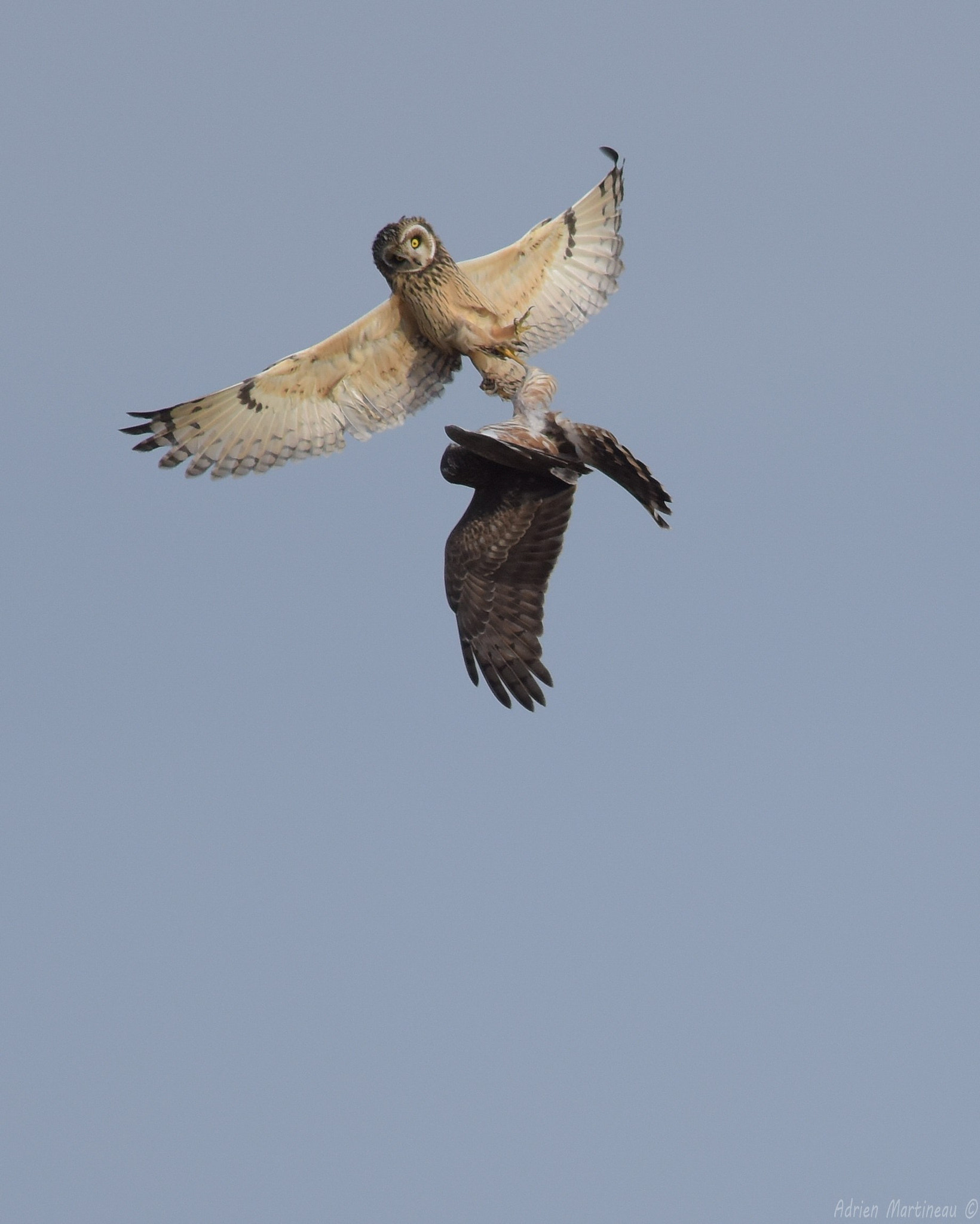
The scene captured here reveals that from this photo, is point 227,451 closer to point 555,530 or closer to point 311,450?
point 311,450


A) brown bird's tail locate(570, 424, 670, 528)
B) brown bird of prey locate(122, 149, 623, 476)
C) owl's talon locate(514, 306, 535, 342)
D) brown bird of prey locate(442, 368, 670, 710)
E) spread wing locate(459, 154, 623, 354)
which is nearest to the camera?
brown bird's tail locate(570, 424, 670, 528)

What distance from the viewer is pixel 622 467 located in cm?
1469

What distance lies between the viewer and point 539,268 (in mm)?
16906

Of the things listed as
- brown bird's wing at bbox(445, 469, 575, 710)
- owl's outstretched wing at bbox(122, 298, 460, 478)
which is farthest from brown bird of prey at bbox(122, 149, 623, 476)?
brown bird's wing at bbox(445, 469, 575, 710)

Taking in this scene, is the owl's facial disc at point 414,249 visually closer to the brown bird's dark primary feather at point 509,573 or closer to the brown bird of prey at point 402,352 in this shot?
the brown bird of prey at point 402,352

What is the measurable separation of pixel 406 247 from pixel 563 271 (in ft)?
5.87

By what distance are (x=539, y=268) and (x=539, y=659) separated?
3431 mm

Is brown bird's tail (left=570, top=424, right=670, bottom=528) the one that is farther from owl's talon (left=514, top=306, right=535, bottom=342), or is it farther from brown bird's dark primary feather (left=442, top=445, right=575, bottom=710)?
owl's talon (left=514, top=306, right=535, bottom=342)

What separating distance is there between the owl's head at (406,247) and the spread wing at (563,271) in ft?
3.12

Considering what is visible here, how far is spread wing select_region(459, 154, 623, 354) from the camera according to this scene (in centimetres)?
1681

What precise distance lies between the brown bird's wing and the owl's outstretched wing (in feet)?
4.50

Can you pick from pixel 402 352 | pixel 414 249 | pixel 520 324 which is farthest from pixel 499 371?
pixel 414 249

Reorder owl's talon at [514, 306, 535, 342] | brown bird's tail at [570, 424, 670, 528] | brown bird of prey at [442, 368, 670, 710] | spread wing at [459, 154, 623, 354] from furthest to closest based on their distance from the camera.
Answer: spread wing at [459, 154, 623, 354], owl's talon at [514, 306, 535, 342], brown bird of prey at [442, 368, 670, 710], brown bird's tail at [570, 424, 670, 528]

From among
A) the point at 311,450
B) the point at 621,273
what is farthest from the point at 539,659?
the point at 621,273
